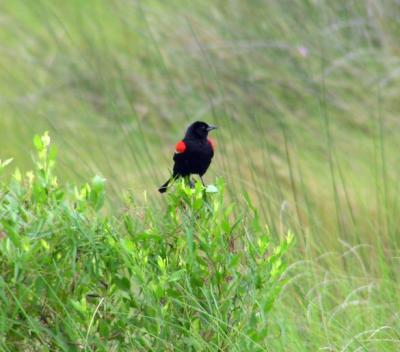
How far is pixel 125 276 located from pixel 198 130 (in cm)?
86

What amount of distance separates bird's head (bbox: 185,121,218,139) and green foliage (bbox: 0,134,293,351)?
570 millimetres

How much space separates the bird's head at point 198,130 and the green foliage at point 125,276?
0.57 meters

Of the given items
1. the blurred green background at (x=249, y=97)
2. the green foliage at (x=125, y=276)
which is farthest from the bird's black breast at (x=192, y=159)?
the blurred green background at (x=249, y=97)

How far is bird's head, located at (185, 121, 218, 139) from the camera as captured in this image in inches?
141

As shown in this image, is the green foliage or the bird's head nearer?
the green foliage

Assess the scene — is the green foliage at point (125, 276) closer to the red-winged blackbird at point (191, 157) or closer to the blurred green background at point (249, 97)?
the red-winged blackbird at point (191, 157)

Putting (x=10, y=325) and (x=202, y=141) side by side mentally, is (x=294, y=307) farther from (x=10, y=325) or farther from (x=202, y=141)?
(x=10, y=325)

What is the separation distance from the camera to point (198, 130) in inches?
143

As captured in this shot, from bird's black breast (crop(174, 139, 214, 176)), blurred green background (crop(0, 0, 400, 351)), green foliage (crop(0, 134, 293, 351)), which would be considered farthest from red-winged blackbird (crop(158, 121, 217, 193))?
blurred green background (crop(0, 0, 400, 351))

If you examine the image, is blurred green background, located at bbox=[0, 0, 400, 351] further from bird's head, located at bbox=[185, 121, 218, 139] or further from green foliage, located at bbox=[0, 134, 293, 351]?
green foliage, located at bbox=[0, 134, 293, 351]

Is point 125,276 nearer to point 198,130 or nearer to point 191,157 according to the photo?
point 191,157

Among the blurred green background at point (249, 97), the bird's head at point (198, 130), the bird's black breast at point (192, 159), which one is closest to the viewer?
the bird's black breast at point (192, 159)

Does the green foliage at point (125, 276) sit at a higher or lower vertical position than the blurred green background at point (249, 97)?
higher

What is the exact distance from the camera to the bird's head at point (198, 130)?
3.59 m
